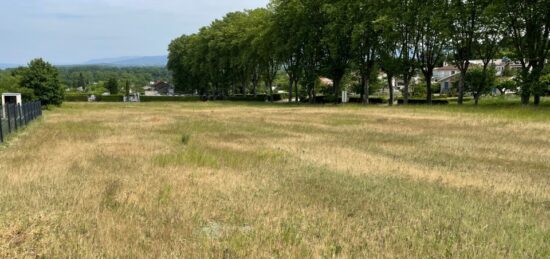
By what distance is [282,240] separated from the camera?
6012 millimetres

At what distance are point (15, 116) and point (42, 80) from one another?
30.2 m

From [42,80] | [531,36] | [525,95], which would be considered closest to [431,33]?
[531,36]

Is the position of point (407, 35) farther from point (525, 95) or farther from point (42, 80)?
point (42, 80)

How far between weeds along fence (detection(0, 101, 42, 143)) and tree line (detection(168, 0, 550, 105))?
31252mm

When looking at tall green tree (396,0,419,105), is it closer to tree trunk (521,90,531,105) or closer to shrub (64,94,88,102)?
tree trunk (521,90,531,105)

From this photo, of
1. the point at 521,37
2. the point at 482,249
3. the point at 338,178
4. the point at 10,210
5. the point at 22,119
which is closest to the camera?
the point at 482,249

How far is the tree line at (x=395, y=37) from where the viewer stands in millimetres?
40031

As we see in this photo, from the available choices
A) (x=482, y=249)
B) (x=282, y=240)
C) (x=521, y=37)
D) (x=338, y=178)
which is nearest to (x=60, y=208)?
(x=282, y=240)

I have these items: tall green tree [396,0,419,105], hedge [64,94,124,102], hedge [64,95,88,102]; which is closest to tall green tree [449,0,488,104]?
tall green tree [396,0,419,105]

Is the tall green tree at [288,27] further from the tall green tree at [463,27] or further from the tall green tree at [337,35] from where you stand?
the tall green tree at [463,27]

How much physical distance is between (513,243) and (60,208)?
21.3ft

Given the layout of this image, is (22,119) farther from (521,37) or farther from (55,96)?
(521,37)

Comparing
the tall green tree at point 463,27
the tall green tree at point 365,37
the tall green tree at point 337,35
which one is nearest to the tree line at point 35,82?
the tall green tree at point 337,35

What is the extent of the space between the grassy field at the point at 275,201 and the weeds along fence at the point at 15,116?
4.64 metres
